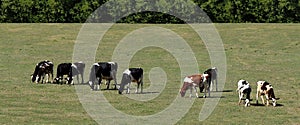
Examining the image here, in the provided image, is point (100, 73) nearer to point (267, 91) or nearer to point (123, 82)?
point (123, 82)

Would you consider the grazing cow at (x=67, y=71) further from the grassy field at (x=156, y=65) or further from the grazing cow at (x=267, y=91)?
the grazing cow at (x=267, y=91)

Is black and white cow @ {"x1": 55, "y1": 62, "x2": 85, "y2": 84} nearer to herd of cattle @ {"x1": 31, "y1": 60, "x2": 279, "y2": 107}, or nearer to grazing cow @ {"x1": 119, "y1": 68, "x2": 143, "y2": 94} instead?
herd of cattle @ {"x1": 31, "y1": 60, "x2": 279, "y2": 107}

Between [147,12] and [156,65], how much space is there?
73.9ft

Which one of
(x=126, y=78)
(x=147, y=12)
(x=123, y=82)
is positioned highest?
(x=147, y=12)

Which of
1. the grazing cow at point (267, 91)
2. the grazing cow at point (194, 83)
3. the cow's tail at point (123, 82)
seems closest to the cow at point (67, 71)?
the cow's tail at point (123, 82)

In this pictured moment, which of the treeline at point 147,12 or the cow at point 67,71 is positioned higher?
the treeline at point 147,12

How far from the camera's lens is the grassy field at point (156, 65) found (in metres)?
26.4

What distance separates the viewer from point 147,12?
2613 inches

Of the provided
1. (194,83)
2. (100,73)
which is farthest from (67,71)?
(194,83)

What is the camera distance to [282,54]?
49938 mm

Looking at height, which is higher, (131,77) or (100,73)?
(100,73)

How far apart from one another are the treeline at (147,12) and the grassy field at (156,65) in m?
3.52

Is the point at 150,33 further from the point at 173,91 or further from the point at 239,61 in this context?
the point at 173,91

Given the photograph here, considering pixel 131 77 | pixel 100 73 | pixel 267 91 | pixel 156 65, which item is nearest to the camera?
pixel 267 91
